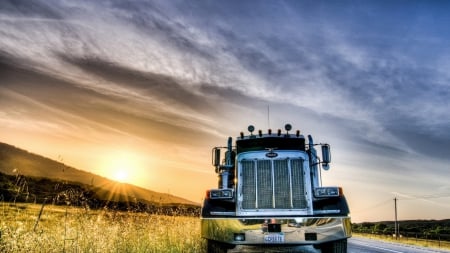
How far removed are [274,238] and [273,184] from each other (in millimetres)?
1142

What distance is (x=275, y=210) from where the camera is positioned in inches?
287

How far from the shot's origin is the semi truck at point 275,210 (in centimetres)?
685

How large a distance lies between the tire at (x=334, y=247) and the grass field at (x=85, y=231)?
11.4ft

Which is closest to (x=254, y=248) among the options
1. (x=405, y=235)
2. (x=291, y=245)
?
(x=291, y=245)

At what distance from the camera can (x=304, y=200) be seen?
290 inches

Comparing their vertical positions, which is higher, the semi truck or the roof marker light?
the roof marker light

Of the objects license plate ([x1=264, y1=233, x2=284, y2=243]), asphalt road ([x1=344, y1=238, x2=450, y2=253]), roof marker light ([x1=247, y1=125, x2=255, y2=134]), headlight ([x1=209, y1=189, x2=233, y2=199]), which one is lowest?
asphalt road ([x1=344, y1=238, x2=450, y2=253])

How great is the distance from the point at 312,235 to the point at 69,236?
4.29 metres

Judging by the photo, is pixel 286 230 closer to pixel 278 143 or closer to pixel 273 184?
pixel 273 184

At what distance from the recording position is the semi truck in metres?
6.85

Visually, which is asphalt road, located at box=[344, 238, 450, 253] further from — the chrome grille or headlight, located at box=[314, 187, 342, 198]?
the chrome grille

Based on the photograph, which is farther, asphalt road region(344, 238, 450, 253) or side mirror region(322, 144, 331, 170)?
asphalt road region(344, 238, 450, 253)

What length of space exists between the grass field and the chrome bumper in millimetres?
2117

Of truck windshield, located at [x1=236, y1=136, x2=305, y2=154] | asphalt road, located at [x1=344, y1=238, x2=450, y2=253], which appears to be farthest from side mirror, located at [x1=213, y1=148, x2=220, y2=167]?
→ asphalt road, located at [x1=344, y1=238, x2=450, y2=253]
